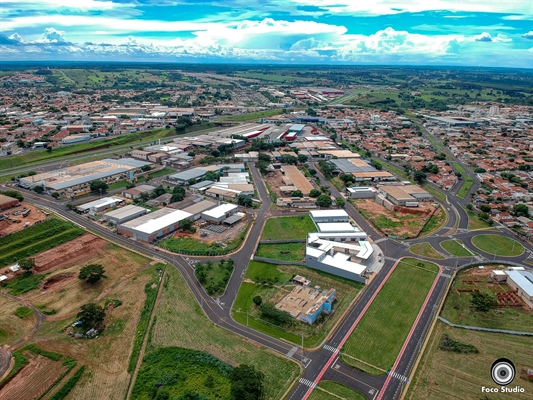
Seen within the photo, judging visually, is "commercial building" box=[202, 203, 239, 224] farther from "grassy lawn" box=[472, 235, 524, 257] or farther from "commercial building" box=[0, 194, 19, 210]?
"grassy lawn" box=[472, 235, 524, 257]


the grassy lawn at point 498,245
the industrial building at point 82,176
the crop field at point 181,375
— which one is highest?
the crop field at point 181,375

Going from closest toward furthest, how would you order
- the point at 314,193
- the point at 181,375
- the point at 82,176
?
the point at 181,375 → the point at 314,193 → the point at 82,176

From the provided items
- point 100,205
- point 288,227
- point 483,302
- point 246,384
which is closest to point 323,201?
point 288,227

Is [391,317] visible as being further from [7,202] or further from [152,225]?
[7,202]

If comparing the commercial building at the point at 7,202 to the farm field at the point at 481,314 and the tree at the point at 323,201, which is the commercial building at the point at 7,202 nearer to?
the tree at the point at 323,201

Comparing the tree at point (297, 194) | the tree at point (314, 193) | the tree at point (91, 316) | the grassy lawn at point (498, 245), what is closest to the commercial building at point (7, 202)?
the tree at point (91, 316)

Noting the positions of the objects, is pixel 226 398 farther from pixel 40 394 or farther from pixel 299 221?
pixel 299 221
